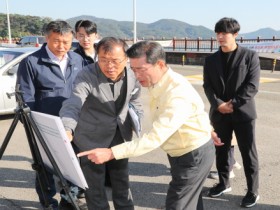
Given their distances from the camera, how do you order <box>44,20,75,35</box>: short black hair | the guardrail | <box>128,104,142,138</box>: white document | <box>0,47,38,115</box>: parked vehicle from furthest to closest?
the guardrail < <box>0,47,38,115</box>: parked vehicle < <box>44,20,75,35</box>: short black hair < <box>128,104,142,138</box>: white document

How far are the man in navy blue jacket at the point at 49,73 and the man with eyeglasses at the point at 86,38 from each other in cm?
54

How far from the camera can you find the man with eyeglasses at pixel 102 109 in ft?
7.41

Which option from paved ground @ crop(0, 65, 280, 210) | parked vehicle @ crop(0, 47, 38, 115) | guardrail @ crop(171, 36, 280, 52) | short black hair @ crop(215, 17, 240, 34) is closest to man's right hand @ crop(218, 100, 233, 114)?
short black hair @ crop(215, 17, 240, 34)

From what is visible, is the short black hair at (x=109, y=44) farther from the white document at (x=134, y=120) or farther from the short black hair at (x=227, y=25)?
the short black hair at (x=227, y=25)

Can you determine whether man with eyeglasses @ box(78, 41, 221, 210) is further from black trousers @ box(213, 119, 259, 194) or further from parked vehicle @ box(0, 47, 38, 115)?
parked vehicle @ box(0, 47, 38, 115)

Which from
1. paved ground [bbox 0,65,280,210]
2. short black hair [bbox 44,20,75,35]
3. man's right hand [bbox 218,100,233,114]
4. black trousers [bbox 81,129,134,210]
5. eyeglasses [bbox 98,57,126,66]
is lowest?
paved ground [bbox 0,65,280,210]

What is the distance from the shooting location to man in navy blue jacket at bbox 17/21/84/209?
107 inches

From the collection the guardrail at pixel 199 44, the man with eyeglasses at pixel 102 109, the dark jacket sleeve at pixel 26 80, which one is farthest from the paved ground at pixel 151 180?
the guardrail at pixel 199 44

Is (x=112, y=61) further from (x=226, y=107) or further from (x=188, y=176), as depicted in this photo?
(x=226, y=107)

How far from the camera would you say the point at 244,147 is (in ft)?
10.6

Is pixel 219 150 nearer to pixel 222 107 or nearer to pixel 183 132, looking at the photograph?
pixel 222 107

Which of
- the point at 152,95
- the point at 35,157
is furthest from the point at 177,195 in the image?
the point at 35,157

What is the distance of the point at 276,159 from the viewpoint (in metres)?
4.57

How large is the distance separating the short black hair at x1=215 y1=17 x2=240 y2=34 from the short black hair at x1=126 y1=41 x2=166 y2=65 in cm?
130
